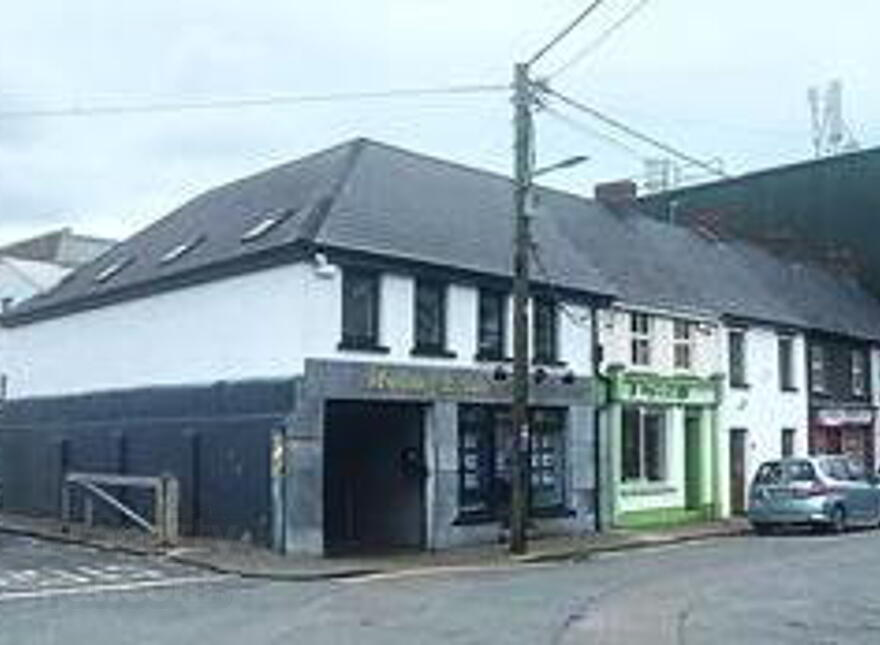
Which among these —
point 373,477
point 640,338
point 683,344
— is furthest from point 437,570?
point 683,344

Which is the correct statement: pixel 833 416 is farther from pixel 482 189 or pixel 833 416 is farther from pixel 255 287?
pixel 255 287

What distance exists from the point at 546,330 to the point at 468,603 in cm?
1411

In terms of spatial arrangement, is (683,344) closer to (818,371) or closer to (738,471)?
(738,471)

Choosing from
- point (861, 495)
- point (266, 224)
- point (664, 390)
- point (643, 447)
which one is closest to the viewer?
point (266, 224)

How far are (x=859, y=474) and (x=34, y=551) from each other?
58.3 feet

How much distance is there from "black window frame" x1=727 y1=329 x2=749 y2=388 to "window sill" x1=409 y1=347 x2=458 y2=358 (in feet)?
38.1

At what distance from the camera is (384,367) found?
1096 inches

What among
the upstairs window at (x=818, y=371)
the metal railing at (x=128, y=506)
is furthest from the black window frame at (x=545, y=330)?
the upstairs window at (x=818, y=371)

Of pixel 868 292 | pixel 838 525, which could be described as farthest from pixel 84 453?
pixel 868 292

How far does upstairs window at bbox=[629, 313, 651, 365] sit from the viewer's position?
35.5 m

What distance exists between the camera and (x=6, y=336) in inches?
1549

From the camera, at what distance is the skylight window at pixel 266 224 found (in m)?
29.1

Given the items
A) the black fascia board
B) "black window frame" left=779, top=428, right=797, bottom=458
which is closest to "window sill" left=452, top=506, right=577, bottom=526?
the black fascia board

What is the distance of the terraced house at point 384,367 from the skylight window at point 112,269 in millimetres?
135
